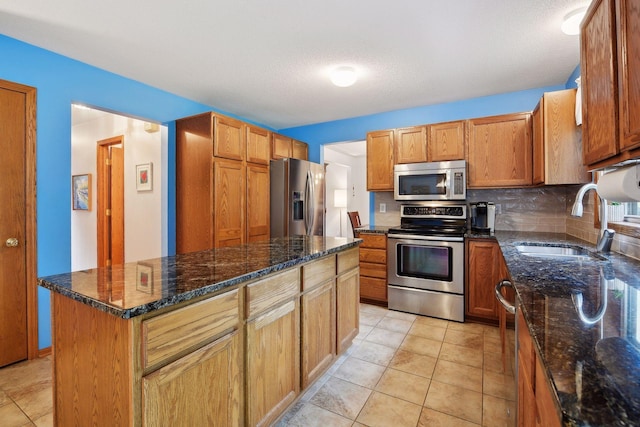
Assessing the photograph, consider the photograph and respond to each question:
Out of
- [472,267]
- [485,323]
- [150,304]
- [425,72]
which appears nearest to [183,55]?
[425,72]

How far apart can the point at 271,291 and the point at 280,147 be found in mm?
3035

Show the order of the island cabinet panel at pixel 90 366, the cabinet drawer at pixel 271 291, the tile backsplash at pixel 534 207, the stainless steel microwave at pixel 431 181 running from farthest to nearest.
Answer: the stainless steel microwave at pixel 431 181 → the tile backsplash at pixel 534 207 → the cabinet drawer at pixel 271 291 → the island cabinet panel at pixel 90 366

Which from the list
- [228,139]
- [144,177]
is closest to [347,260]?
[228,139]

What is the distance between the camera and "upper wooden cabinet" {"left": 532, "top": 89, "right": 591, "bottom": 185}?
2.48 m

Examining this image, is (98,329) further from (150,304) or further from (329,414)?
(329,414)

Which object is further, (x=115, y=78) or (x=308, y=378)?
(x=115, y=78)

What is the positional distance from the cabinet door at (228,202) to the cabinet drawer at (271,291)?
1.83 meters

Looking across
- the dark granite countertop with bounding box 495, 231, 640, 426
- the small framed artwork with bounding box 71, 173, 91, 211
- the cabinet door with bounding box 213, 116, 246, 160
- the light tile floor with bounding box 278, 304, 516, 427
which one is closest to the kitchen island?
the light tile floor with bounding box 278, 304, 516, 427

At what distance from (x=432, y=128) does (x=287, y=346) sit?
2.94m

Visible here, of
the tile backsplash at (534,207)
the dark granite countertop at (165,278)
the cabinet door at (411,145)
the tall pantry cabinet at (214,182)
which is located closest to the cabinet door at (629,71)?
the dark granite countertop at (165,278)

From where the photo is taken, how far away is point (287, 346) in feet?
5.59

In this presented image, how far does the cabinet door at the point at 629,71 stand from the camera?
102 cm

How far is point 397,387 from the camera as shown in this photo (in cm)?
204

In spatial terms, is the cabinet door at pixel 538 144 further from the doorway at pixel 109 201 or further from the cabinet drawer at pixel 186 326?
the doorway at pixel 109 201
